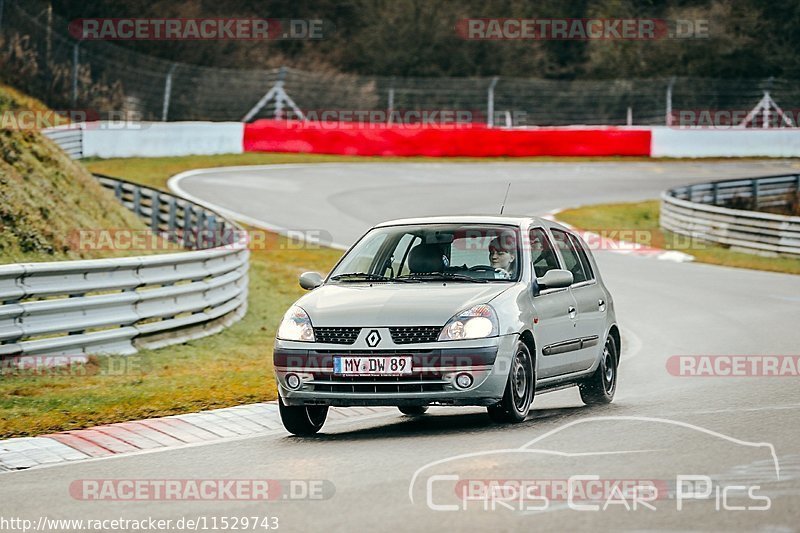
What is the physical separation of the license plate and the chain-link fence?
34058 millimetres

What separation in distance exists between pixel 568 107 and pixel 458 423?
150ft

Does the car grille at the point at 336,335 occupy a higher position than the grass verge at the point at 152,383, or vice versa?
the car grille at the point at 336,335

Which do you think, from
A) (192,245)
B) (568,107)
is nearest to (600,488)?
(192,245)

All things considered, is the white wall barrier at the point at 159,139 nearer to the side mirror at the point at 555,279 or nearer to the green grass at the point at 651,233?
the green grass at the point at 651,233

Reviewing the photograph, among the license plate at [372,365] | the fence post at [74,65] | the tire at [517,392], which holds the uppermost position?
the fence post at [74,65]

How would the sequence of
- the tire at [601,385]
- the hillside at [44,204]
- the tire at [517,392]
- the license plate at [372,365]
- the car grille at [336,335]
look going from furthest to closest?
the hillside at [44,204], the tire at [601,385], the tire at [517,392], the car grille at [336,335], the license plate at [372,365]

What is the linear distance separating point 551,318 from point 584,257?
4.88 feet

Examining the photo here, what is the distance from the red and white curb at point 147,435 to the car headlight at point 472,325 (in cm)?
164

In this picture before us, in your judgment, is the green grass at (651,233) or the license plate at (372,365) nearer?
the license plate at (372,365)

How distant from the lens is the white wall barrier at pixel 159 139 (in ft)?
134

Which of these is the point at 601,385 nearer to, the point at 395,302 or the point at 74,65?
the point at 395,302

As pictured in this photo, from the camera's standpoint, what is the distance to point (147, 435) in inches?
383

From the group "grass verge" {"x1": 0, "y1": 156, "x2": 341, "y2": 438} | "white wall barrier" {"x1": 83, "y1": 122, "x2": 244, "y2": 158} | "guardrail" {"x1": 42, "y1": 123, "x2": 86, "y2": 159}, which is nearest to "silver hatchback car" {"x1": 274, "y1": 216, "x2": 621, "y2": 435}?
"grass verge" {"x1": 0, "y1": 156, "x2": 341, "y2": 438}

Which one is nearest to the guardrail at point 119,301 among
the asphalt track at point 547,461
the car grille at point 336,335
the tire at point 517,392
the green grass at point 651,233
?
the asphalt track at point 547,461
